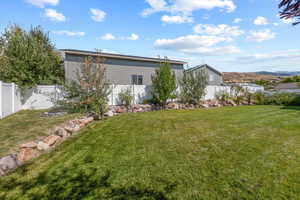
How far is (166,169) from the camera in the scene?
2.85 meters

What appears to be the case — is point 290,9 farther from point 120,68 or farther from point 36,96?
point 120,68

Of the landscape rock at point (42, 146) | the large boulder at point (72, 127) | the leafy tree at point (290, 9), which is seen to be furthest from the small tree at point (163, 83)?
the leafy tree at point (290, 9)

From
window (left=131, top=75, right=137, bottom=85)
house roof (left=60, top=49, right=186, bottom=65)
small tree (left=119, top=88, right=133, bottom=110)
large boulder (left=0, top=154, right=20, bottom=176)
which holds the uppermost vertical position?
house roof (left=60, top=49, right=186, bottom=65)

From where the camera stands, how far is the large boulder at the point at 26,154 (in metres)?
3.36

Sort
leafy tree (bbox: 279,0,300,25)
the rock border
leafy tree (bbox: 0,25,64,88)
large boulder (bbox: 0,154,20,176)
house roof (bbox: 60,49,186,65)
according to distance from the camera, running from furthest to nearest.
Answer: house roof (bbox: 60,49,186,65) < leafy tree (bbox: 0,25,64,88) < the rock border < large boulder (bbox: 0,154,20,176) < leafy tree (bbox: 279,0,300,25)

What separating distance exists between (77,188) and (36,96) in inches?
352

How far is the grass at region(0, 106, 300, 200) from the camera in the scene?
228 centimetres

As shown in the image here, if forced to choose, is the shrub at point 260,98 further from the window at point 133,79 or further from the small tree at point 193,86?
the window at point 133,79

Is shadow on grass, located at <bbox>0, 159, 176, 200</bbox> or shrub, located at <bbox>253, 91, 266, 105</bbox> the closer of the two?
shadow on grass, located at <bbox>0, 159, 176, 200</bbox>

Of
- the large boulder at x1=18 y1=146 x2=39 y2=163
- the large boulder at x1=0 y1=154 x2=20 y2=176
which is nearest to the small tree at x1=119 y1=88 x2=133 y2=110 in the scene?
the large boulder at x1=18 y1=146 x2=39 y2=163

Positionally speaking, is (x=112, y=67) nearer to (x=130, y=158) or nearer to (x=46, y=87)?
(x=46, y=87)

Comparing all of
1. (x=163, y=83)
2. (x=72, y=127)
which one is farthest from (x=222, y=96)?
(x=72, y=127)

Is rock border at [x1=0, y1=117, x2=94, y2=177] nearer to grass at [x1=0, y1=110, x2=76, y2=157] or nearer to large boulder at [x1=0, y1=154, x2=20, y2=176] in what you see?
large boulder at [x1=0, y1=154, x2=20, y2=176]

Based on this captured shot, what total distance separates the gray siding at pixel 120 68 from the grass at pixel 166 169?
897 cm
